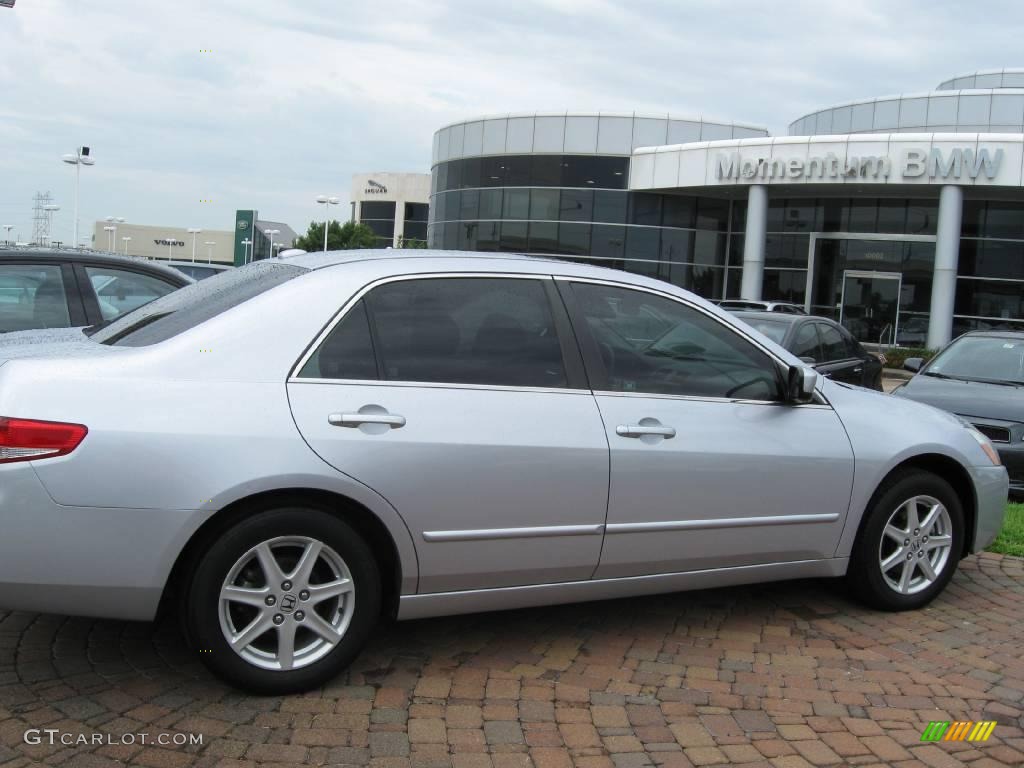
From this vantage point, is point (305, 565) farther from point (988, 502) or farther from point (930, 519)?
point (988, 502)

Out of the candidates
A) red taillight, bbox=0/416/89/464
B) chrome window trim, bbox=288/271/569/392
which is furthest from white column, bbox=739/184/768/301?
red taillight, bbox=0/416/89/464

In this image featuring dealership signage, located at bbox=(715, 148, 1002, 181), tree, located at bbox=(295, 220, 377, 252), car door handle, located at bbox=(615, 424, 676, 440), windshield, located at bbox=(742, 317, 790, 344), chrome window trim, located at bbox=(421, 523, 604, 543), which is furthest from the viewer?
tree, located at bbox=(295, 220, 377, 252)

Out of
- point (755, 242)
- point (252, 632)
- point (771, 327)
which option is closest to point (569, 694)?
point (252, 632)

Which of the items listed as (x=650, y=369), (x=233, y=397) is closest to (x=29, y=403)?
(x=233, y=397)

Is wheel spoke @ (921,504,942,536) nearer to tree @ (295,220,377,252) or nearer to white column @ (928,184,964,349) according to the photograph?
white column @ (928,184,964,349)

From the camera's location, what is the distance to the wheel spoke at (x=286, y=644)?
11.3 feet

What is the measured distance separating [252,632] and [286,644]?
0.13 meters

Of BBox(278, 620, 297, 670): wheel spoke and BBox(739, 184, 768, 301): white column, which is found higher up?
BBox(739, 184, 768, 301): white column

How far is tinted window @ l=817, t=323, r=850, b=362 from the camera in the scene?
420 inches

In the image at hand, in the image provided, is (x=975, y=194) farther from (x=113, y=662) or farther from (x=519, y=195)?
(x=113, y=662)

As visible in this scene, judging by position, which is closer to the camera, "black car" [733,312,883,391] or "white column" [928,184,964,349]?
"black car" [733,312,883,391]

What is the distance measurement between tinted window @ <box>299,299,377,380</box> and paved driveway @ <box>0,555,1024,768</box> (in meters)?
1.16

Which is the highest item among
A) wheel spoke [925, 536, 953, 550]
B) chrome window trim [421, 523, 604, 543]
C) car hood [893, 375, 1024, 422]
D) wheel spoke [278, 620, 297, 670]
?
car hood [893, 375, 1024, 422]

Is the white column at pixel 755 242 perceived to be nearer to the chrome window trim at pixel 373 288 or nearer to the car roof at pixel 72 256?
the car roof at pixel 72 256
